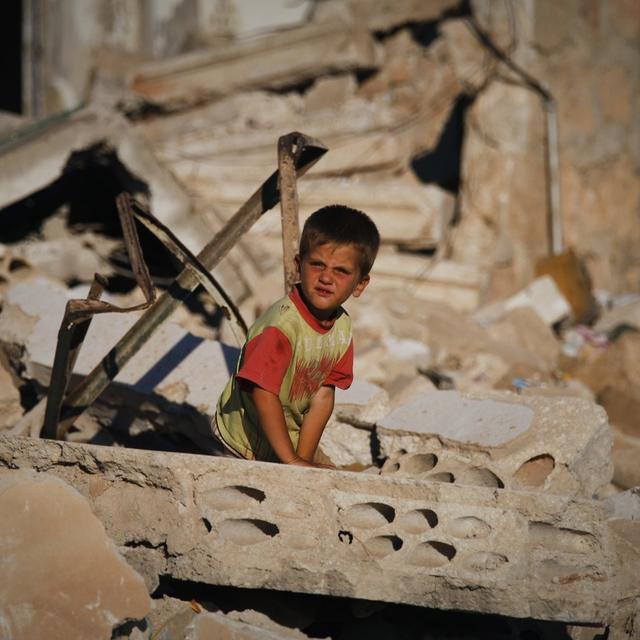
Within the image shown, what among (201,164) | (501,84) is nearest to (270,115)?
(201,164)

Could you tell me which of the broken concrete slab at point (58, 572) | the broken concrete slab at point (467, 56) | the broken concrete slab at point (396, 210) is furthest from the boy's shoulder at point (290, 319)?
the broken concrete slab at point (467, 56)

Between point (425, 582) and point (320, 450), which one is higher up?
point (320, 450)

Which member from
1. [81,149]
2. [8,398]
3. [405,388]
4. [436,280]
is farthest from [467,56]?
[8,398]

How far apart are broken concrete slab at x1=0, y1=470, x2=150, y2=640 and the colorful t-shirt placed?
62cm

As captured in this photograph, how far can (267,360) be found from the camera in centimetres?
242

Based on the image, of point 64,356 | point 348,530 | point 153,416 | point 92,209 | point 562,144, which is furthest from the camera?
point 562,144

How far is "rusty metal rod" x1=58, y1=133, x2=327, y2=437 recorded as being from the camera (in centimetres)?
289

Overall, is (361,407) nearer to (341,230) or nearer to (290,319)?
(290,319)

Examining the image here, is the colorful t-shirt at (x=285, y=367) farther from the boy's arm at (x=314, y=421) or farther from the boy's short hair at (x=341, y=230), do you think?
the boy's short hair at (x=341, y=230)

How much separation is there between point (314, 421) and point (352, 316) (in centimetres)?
307

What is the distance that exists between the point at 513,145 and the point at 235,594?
550 centimetres

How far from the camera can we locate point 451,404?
3246 mm

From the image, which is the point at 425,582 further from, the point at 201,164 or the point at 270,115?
the point at 270,115

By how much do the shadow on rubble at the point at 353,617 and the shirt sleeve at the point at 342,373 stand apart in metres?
0.68
